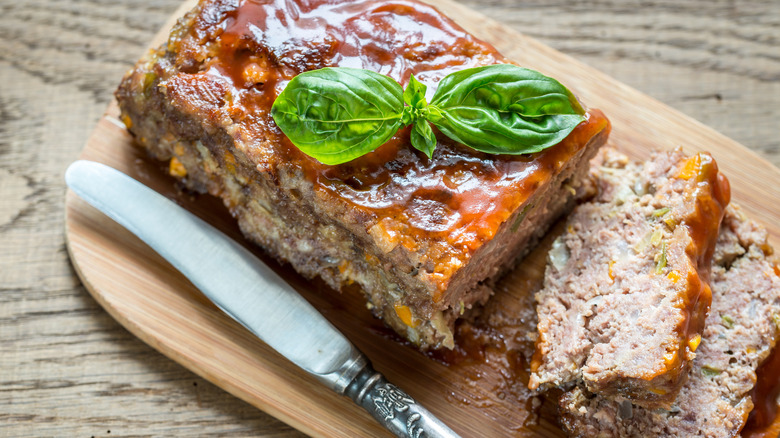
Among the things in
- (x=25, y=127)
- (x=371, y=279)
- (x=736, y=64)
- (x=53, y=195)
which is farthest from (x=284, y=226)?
(x=736, y=64)

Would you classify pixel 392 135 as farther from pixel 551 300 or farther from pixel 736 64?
pixel 736 64

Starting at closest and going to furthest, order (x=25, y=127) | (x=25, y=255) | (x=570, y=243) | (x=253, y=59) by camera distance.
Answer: (x=253, y=59), (x=570, y=243), (x=25, y=255), (x=25, y=127)

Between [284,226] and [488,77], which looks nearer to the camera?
[488,77]

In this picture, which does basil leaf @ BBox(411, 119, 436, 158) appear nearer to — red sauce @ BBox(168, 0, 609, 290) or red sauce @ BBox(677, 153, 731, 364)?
red sauce @ BBox(168, 0, 609, 290)

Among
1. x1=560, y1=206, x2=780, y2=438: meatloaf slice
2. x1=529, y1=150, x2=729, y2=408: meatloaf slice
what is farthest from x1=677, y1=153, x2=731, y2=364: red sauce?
x1=560, y1=206, x2=780, y2=438: meatloaf slice

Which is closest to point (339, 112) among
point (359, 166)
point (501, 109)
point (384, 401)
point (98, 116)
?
point (359, 166)

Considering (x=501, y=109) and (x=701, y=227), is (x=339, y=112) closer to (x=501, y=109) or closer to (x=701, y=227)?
(x=501, y=109)
